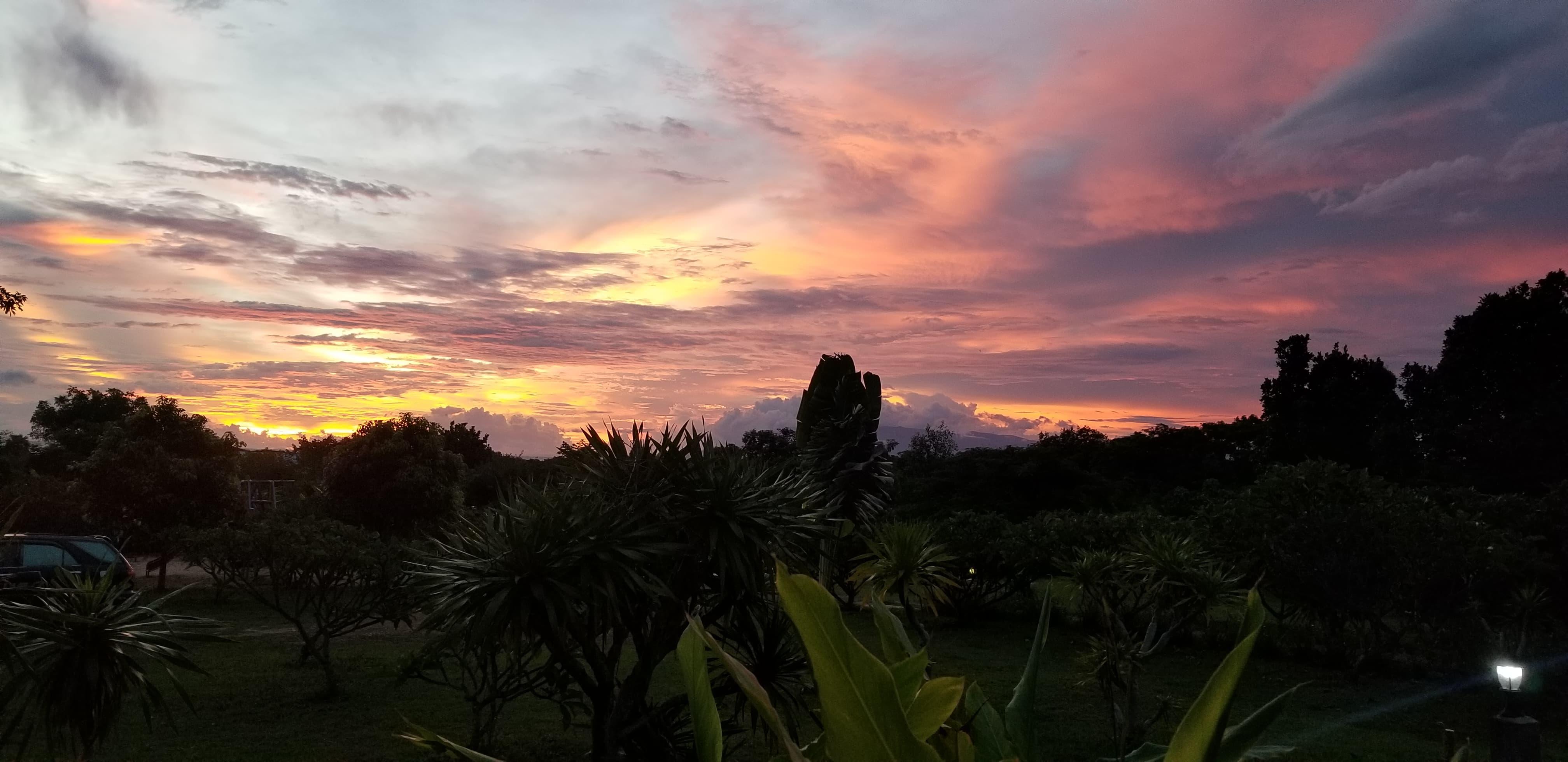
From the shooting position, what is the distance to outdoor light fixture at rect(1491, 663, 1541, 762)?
265 inches

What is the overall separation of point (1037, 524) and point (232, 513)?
20.5 meters

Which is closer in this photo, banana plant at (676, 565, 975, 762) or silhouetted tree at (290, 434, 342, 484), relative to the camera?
banana plant at (676, 565, 975, 762)

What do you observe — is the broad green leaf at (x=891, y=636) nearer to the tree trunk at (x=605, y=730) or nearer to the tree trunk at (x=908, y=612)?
the tree trunk at (x=908, y=612)

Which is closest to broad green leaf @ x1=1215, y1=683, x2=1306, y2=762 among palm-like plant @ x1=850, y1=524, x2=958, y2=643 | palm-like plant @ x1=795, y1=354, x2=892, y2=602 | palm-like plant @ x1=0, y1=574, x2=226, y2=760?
palm-like plant @ x1=0, y1=574, x2=226, y2=760

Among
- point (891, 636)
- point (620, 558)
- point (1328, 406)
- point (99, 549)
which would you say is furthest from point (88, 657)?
point (1328, 406)

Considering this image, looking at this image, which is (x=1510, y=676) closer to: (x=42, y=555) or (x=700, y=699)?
(x=700, y=699)

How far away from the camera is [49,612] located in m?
4.51

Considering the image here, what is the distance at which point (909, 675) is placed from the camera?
2.63 ft

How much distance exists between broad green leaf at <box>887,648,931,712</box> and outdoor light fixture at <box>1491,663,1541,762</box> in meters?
8.23

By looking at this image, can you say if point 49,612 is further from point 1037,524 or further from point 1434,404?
point 1434,404

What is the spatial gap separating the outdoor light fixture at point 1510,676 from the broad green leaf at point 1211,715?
26.9ft

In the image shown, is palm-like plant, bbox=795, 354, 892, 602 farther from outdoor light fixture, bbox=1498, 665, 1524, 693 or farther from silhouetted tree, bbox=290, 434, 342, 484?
silhouetted tree, bbox=290, 434, 342, 484

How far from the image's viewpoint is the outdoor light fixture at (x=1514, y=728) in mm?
6738

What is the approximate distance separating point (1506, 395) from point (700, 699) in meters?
35.9
